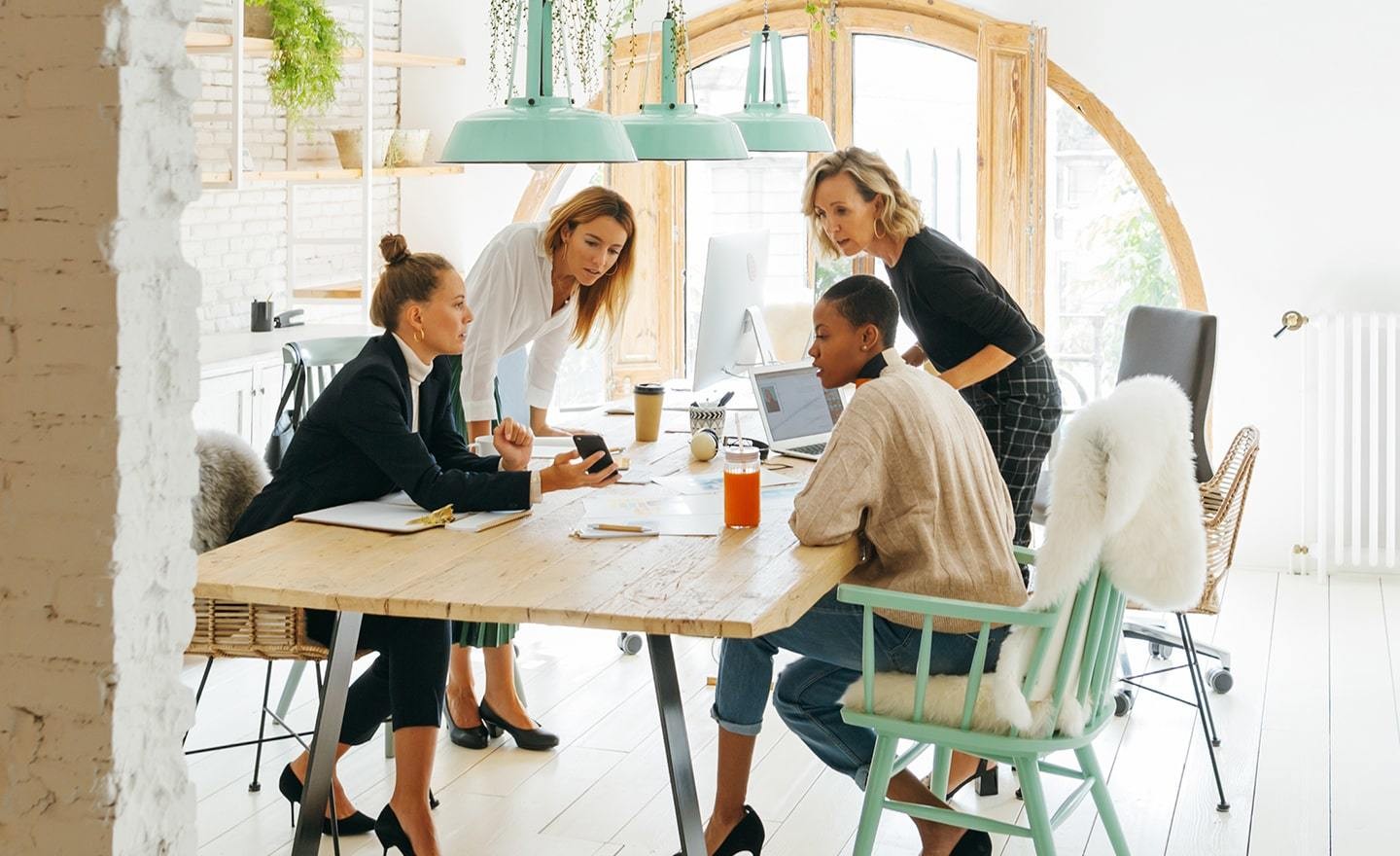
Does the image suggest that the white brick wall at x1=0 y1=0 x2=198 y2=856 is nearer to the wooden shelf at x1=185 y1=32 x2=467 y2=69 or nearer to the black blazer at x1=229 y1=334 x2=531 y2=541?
the black blazer at x1=229 y1=334 x2=531 y2=541

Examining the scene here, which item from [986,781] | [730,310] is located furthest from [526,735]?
[730,310]

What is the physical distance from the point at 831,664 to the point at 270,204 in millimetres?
3992

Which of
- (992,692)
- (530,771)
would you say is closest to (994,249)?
(530,771)

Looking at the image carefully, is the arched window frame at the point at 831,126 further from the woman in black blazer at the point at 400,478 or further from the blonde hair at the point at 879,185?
the woman in black blazer at the point at 400,478

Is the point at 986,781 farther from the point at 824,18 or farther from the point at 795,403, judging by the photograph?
the point at 824,18

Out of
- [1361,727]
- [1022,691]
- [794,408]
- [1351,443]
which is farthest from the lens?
[1351,443]

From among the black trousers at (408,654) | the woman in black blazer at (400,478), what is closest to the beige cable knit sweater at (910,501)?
the woman in black blazer at (400,478)

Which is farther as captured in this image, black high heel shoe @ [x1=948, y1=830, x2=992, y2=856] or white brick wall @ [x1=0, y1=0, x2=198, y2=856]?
black high heel shoe @ [x1=948, y1=830, x2=992, y2=856]

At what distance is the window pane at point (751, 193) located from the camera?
259 inches

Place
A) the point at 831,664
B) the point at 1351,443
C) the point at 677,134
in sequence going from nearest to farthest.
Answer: the point at 831,664 → the point at 677,134 → the point at 1351,443

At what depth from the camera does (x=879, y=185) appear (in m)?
3.73

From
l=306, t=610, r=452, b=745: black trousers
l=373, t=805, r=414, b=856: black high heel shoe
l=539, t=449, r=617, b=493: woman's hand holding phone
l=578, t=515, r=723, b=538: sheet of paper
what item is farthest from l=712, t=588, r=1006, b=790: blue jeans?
l=373, t=805, r=414, b=856: black high heel shoe

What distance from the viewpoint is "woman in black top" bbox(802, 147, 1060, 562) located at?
3.74 m

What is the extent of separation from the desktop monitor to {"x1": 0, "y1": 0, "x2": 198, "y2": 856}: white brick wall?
89.8 inches
